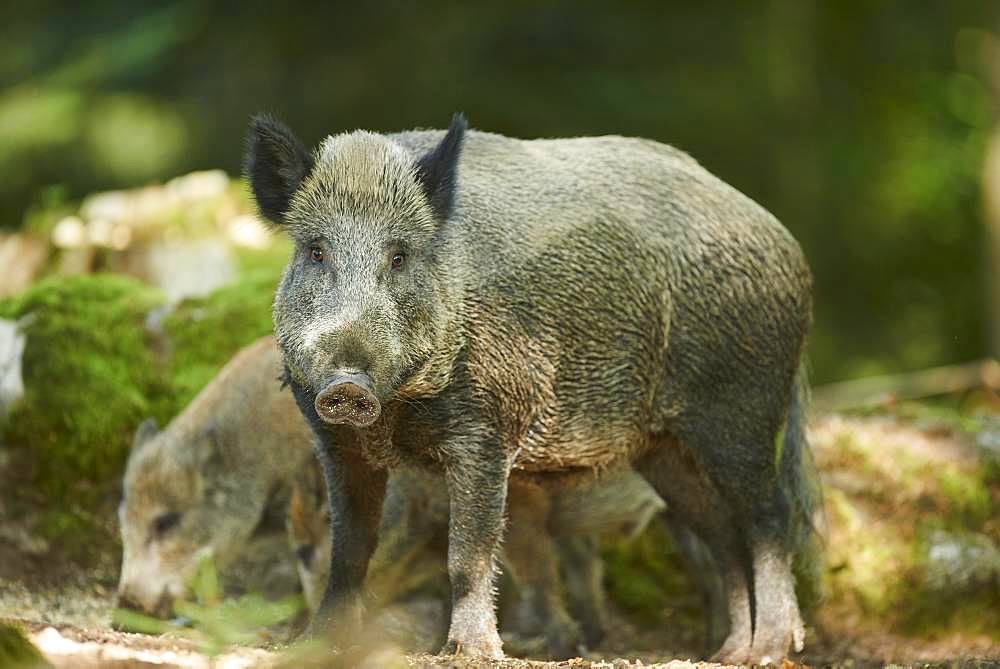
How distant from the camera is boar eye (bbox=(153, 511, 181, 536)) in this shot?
29.6 feet

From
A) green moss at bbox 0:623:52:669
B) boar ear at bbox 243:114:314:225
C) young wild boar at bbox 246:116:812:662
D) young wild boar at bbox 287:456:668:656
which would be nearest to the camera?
green moss at bbox 0:623:52:669

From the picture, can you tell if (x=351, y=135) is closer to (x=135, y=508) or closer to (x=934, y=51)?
(x=135, y=508)

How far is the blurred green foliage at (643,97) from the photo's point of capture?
17062 millimetres

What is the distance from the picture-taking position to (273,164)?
21.5ft

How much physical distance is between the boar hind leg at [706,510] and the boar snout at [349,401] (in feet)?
7.19

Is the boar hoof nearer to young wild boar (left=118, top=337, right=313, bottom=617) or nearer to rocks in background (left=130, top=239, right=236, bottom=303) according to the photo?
young wild boar (left=118, top=337, right=313, bottom=617)

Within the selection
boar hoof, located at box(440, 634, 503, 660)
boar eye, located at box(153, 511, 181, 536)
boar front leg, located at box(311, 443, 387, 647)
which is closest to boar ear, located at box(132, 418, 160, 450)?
boar eye, located at box(153, 511, 181, 536)

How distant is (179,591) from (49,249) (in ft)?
15.4

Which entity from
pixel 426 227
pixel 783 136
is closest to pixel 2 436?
pixel 426 227

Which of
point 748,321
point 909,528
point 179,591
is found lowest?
point 179,591

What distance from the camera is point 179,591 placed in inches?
347

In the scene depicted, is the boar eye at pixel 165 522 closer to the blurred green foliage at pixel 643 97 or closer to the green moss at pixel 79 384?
the green moss at pixel 79 384

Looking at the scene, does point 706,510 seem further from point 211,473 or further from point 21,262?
point 21,262

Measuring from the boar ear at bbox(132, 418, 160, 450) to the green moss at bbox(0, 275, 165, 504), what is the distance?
22.0 inches
